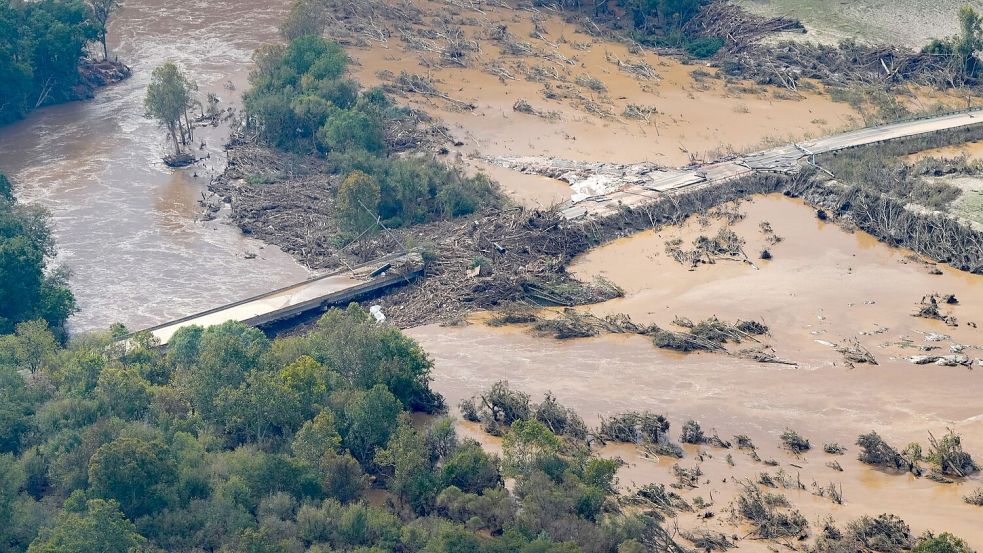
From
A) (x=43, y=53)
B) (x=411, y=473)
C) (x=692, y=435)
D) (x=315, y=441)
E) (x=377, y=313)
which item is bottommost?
(x=692, y=435)

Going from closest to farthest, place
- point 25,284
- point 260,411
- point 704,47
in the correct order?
point 260,411 → point 25,284 → point 704,47

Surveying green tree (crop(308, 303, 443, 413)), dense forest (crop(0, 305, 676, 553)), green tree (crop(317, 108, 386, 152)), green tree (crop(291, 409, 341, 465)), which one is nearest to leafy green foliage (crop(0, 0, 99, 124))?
green tree (crop(317, 108, 386, 152))

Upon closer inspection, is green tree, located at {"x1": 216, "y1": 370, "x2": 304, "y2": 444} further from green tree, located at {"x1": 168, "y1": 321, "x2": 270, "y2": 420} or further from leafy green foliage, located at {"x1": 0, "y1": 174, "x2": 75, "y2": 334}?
leafy green foliage, located at {"x1": 0, "y1": 174, "x2": 75, "y2": 334}

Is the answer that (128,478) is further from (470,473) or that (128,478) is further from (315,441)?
(470,473)

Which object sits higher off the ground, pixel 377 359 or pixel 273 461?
pixel 273 461

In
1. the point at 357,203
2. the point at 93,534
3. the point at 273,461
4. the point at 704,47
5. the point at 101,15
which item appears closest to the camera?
the point at 93,534

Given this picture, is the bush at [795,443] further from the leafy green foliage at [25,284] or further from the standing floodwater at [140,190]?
the leafy green foliage at [25,284]

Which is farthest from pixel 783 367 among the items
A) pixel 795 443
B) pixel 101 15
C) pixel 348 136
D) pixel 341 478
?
pixel 101 15
